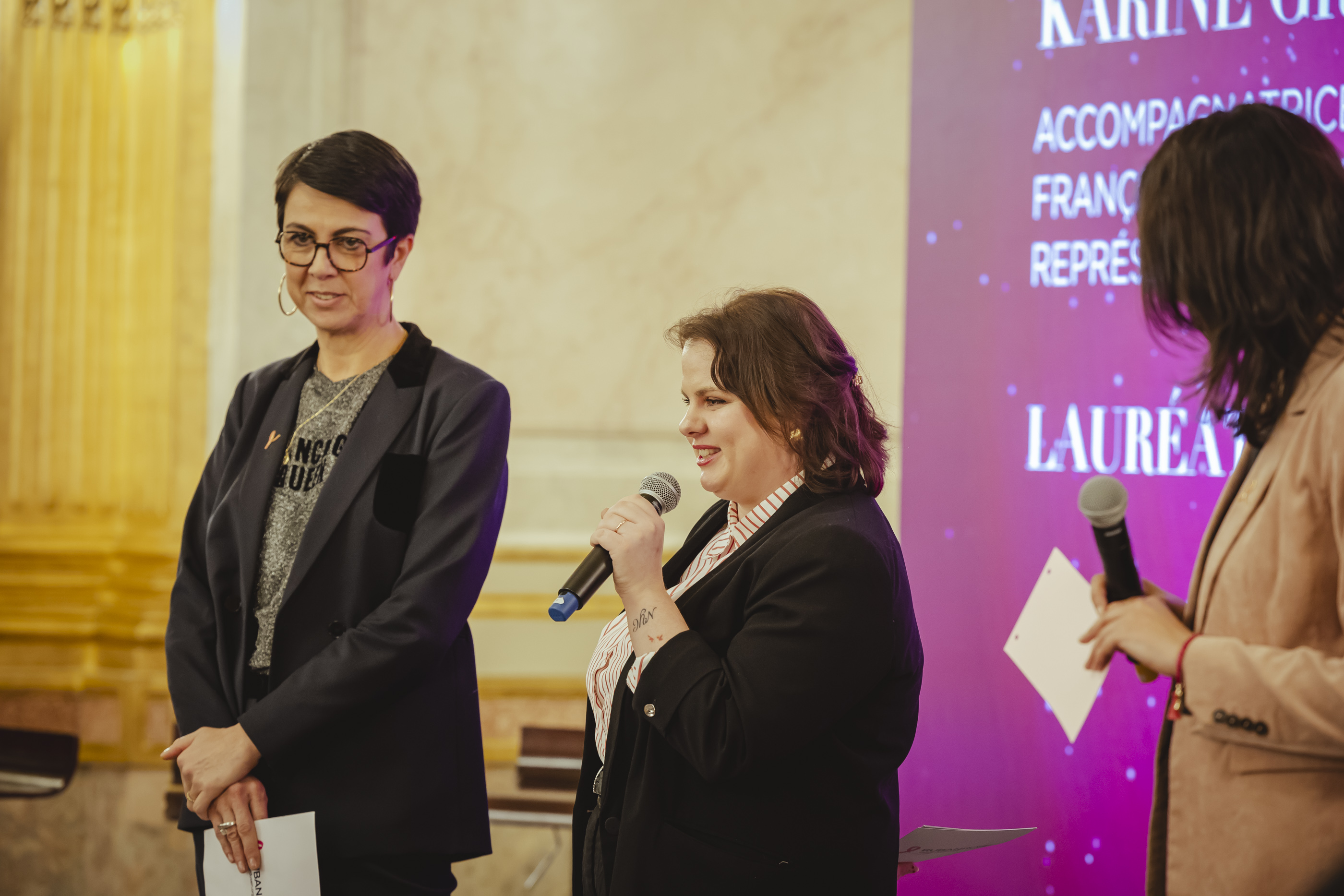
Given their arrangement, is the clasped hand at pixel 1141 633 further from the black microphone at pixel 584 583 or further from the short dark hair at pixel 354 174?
the short dark hair at pixel 354 174

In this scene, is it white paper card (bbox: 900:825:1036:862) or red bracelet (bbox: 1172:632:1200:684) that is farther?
white paper card (bbox: 900:825:1036:862)

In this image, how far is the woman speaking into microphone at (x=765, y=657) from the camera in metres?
1.32

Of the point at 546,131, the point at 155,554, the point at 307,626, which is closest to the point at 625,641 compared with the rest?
the point at 307,626

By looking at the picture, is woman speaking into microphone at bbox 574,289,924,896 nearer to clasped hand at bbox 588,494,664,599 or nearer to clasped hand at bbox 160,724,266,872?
clasped hand at bbox 588,494,664,599

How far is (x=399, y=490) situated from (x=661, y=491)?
17.8 inches

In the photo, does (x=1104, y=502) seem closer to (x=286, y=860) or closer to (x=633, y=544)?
(x=633, y=544)

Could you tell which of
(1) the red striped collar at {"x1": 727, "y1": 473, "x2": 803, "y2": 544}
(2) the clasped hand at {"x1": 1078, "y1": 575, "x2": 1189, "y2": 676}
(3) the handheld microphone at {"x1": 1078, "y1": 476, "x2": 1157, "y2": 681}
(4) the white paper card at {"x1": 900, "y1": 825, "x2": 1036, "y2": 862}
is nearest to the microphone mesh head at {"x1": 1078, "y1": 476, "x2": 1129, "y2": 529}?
(3) the handheld microphone at {"x1": 1078, "y1": 476, "x2": 1157, "y2": 681}

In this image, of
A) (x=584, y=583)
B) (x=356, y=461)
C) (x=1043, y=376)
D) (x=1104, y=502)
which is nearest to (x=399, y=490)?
(x=356, y=461)

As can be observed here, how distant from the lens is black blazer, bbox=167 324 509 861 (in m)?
1.60

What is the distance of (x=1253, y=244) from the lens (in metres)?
1.15

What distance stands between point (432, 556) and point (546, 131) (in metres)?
2.57

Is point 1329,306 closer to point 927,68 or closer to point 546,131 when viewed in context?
point 927,68

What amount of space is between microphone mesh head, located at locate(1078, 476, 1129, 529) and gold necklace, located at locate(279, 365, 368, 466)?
4.16ft

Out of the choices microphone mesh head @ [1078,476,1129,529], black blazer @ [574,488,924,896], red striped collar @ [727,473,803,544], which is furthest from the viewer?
red striped collar @ [727,473,803,544]
